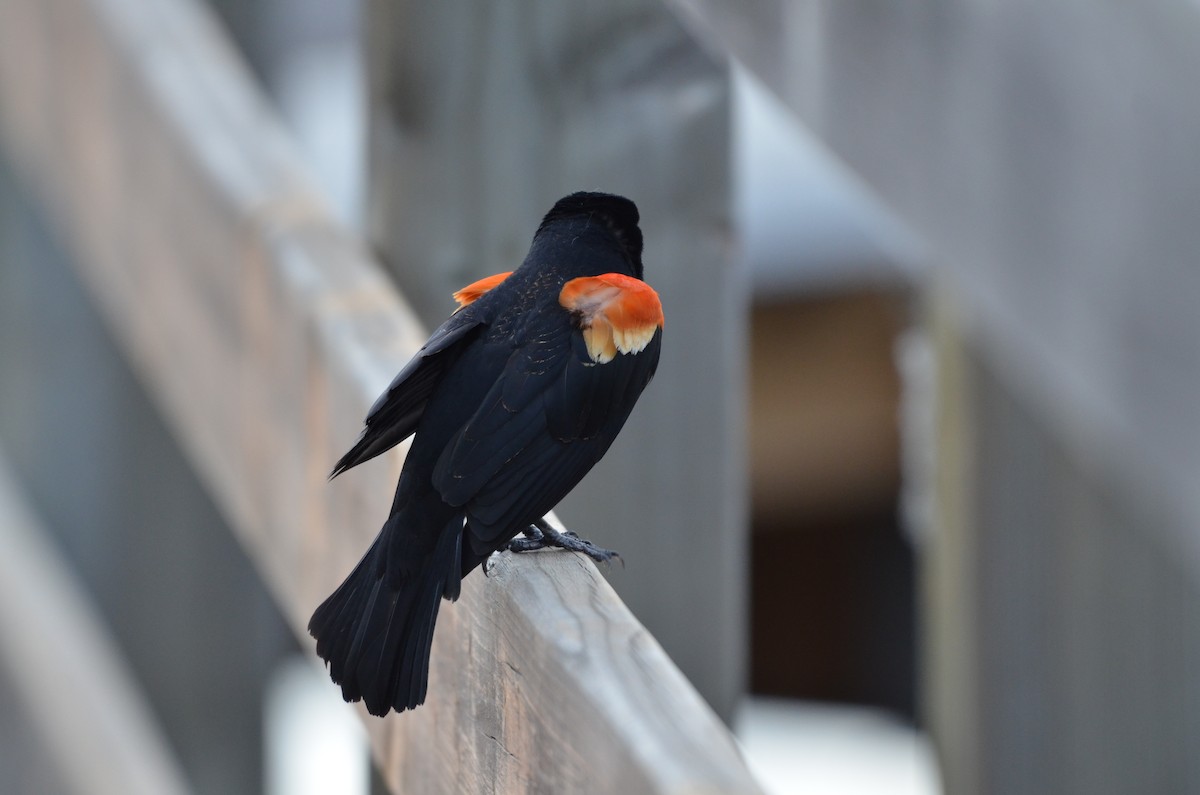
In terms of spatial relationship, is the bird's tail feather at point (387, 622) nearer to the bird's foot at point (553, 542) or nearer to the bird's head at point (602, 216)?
the bird's foot at point (553, 542)

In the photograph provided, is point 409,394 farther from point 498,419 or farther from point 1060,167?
point 1060,167

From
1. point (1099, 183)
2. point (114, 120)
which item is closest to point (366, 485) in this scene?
point (114, 120)

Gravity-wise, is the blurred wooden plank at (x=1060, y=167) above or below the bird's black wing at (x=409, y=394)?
below

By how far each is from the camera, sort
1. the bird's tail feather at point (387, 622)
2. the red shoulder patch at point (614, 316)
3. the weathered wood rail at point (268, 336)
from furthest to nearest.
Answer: the red shoulder patch at point (614, 316), the bird's tail feather at point (387, 622), the weathered wood rail at point (268, 336)

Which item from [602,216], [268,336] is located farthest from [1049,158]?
[268,336]

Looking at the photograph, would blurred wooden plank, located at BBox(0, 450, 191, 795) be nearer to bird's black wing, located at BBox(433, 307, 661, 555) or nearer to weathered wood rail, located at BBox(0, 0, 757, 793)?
weathered wood rail, located at BBox(0, 0, 757, 793)

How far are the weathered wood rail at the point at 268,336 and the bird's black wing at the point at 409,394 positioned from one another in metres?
0.06

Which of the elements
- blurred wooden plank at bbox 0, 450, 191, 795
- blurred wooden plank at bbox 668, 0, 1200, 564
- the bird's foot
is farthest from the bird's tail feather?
blurred wooden plank at bbox 0, 450, 191, 795

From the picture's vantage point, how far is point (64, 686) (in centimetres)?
213

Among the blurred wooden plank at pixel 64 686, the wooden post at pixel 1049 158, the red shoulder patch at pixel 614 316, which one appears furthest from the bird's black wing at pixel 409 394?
the blurred wooden plank at pixel 64 686

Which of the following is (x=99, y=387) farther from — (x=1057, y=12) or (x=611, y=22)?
(x=1057, y=12)

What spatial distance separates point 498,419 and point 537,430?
40 mm

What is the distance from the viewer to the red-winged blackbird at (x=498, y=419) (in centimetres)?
121

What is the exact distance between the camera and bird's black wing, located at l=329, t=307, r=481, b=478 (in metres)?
1.34
